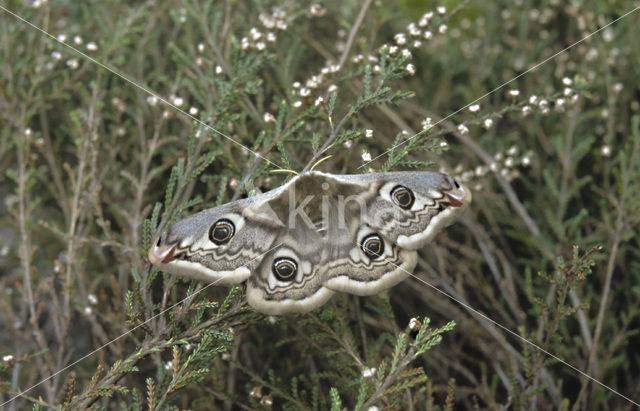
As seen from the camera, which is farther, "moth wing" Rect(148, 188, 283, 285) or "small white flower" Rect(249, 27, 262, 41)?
"small white flower" Rect(249, 27, 262, 41)

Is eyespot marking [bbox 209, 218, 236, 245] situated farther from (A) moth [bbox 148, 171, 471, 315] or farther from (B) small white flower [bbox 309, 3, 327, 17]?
(B) small white flower [bbox 309, 3, 327, 17]

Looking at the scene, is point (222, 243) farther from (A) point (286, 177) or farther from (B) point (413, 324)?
(B) point (413, 324)

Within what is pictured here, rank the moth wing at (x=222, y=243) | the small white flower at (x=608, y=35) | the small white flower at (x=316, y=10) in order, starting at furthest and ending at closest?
the small white flower at (x=608, y=35), the small white flower at (x=316, y=10), the moth wing at (x=222, y=243)

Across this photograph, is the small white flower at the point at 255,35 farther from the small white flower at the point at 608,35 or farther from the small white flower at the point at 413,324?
the small white flower at the point at 608,35

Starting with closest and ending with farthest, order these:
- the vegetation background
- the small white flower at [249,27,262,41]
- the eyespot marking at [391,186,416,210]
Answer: the eyespot marking at [391,186,416,210], the vegetation background, the small white flower at [249,27,262,41]

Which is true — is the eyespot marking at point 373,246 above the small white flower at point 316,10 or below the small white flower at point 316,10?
below

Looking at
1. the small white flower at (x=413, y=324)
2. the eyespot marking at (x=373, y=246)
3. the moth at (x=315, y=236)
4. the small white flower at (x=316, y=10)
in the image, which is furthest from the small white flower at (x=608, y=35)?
the small white flower at (x=413, y=324)

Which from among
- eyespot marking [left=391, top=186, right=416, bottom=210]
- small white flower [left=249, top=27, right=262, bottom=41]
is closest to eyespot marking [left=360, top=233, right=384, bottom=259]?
eyespot marking [left=391, top=186, right=416, bottom=210]
